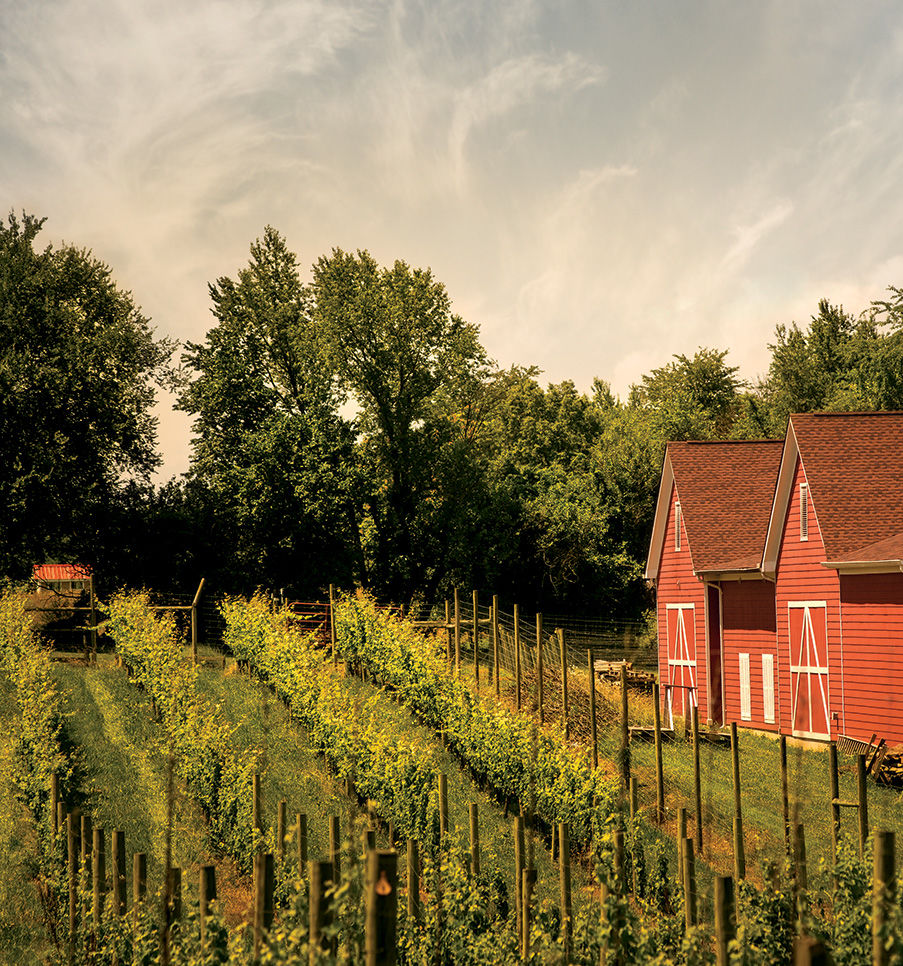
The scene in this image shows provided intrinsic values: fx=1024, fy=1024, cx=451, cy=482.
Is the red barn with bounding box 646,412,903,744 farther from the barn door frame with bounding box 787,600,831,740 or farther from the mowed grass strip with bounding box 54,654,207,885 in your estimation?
the mowed grass strip with bounding box 54,654,207,885

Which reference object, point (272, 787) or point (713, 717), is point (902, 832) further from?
point (713, 717)

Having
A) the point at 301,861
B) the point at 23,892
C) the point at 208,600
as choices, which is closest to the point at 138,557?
the point at 208,600

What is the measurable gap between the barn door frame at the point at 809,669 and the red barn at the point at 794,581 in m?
0.03

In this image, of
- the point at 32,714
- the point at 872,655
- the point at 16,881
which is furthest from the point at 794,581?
the point at 16,881

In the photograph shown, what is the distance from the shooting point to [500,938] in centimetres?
717

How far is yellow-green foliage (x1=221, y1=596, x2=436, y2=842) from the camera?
1285 cm

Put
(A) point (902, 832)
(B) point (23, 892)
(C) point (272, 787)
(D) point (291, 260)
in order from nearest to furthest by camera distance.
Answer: (B) point (23, 892) < (A) point (902, 832) < (C) point (272, 787) < (D) point (291, 260)

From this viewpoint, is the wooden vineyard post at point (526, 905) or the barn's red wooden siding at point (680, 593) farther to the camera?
the barn's red wooden siding at point (680, 593)

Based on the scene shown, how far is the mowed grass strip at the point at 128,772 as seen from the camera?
40.6 ft

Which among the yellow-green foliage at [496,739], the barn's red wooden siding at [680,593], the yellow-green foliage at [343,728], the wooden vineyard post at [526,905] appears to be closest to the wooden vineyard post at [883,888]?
the wooden vineyard post at [526,905]

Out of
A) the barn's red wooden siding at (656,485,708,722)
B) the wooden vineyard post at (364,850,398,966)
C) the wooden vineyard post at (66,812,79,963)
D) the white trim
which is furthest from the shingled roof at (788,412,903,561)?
the wooden vineyard post at (364,850,398,966)

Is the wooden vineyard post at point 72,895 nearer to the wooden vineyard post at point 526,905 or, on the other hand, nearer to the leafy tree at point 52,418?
the wooden vineyard post at point 526,905

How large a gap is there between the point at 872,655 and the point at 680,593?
8.39m

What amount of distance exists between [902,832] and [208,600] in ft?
86.4
